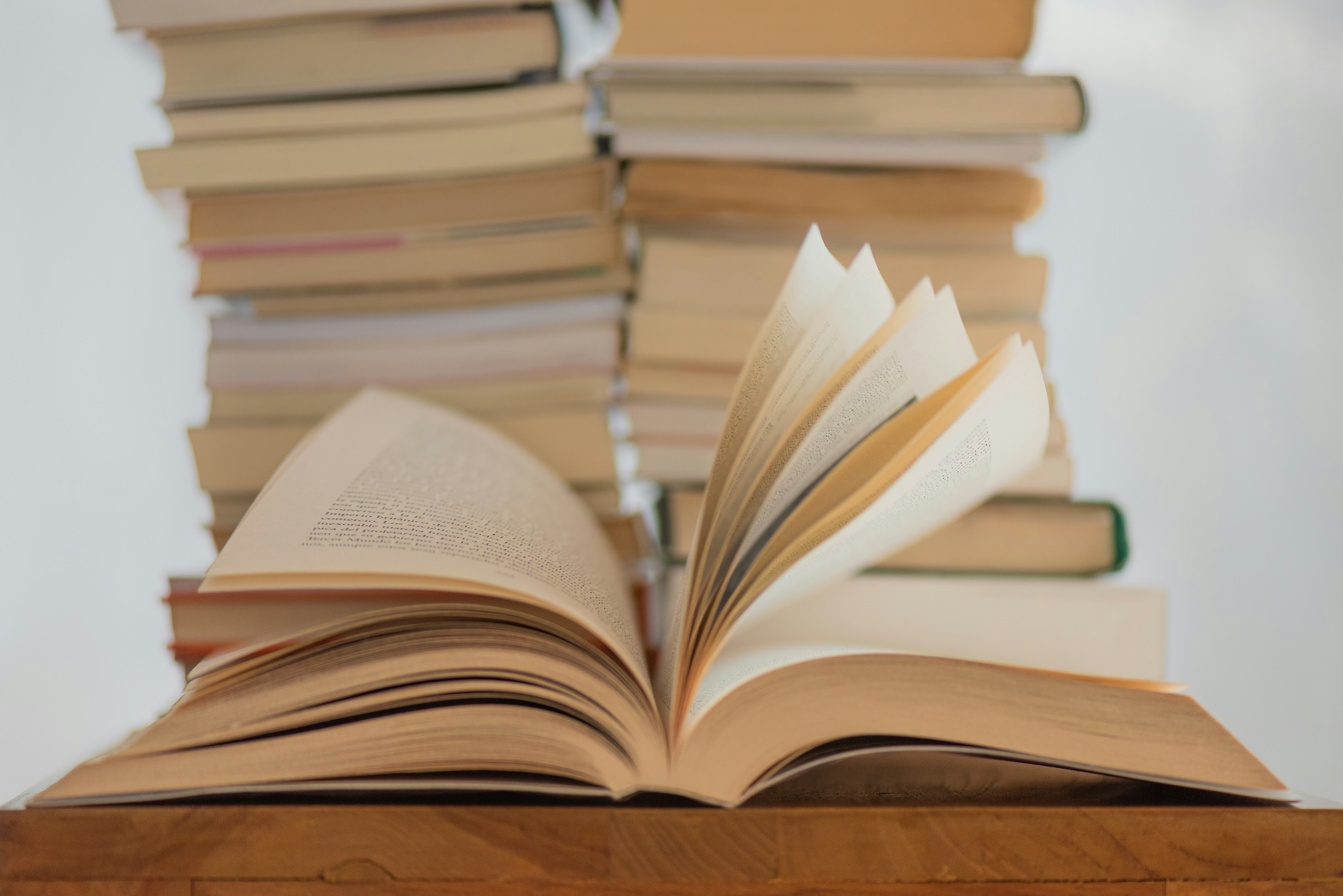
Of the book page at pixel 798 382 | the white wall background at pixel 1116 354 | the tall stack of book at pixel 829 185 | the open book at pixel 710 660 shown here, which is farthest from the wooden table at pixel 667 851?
the white wall background at pixel 1116 354

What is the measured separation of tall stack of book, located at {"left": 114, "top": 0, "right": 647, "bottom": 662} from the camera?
1.78 ft

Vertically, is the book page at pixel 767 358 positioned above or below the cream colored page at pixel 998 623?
above

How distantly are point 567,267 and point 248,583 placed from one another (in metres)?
0.32

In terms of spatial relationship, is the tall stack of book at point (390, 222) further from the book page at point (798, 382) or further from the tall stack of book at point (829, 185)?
the book page at point (798, 382)

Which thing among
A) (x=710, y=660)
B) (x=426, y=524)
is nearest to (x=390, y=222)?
(x=426, y=524)

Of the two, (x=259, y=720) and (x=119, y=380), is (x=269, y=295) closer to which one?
(x=119, y=380)

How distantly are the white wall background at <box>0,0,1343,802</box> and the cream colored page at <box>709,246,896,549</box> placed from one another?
0.43 metres

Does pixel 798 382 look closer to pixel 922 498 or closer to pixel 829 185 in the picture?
pixel 922 498

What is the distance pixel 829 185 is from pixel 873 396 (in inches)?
10.0

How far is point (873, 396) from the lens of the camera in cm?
36

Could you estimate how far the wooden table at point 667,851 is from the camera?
0.32 meters

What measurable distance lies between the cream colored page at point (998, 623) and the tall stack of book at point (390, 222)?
168mm


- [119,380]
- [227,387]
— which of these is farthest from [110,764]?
[119,380]

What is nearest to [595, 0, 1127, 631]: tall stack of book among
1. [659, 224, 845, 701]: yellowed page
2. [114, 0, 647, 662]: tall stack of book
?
[114, 0, 647, 662]: tall stack of book
